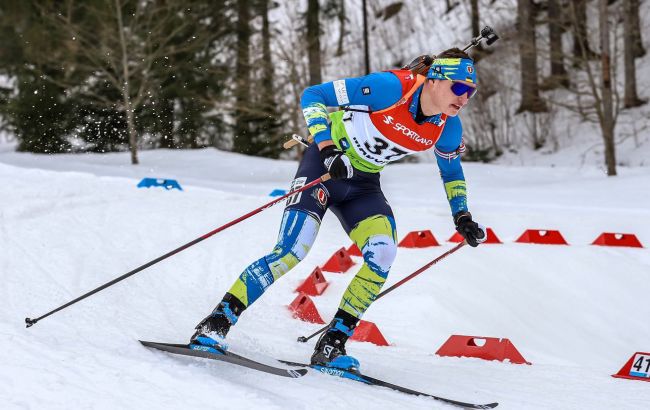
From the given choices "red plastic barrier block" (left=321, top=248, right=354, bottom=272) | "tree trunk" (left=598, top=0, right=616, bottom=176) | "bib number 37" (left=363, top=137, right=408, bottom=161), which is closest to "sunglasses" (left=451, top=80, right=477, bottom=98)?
"bib number 37" (left=363, top=137, right=408, bottom=161)

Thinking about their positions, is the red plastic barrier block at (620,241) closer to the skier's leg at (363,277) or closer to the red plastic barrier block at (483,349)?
the red plastic barrier block at (483,349)

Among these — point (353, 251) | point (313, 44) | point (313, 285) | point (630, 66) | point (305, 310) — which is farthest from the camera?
point (313, 44)

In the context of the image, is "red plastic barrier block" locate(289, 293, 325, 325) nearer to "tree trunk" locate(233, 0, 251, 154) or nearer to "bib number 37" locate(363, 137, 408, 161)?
"bib number 37" locate(363, 137, 408, 161)

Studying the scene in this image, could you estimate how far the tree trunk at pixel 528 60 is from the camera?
17.2 m

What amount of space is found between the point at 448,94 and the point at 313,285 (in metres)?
2.85

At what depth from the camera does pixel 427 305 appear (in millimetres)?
5832

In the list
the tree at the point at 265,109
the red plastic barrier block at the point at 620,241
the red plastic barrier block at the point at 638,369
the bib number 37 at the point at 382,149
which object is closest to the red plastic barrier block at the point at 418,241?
the red plastic barrier block at the point at 620,241

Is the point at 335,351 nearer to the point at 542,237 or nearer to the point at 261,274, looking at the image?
the point at 261,274

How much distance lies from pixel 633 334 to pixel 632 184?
22.1 feet

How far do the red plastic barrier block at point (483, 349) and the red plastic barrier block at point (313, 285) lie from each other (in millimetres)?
1605

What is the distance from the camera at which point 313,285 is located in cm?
620

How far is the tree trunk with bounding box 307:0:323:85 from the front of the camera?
19219mm

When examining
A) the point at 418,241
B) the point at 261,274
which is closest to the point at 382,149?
the point at 261,274

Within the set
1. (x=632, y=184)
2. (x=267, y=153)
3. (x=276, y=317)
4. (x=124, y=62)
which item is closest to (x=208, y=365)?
(x=276, y=317)
